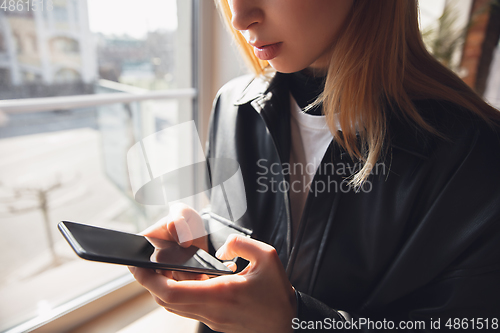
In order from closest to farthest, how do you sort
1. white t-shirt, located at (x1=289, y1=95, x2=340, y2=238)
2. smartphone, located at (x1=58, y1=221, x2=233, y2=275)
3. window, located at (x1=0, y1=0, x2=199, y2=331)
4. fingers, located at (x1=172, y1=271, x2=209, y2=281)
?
smartphone, located at (x1=58, y1=221, x2=233, y2=275)
fingers, located at (x1=172, y1=271, x2=209, y2=281)
white t-shirt, located at (x1=289, y1=95, x2=340, y2=238)
window, located at (x1=0, y1=0, x2=199, y2=331)

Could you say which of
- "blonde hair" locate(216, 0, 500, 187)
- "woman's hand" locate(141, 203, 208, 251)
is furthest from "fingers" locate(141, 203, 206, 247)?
"blonde hair" locate(216, 0, 500, 187)

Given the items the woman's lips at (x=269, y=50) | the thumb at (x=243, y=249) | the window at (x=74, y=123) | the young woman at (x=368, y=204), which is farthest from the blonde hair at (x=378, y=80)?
the window at (x=74, y=123)

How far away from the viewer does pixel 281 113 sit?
660 millimetres

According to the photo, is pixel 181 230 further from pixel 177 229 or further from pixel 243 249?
pixel 243 249

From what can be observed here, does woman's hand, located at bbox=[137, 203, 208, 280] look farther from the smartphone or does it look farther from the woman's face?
the woman's face

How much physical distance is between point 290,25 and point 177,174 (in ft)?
1.15

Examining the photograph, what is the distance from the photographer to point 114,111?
3.70 feet

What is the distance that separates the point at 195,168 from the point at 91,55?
0.67 metres

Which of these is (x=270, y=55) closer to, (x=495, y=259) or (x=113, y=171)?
(x=495, y=259)

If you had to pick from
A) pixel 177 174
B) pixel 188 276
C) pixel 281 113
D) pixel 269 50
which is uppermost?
pixel 269 50

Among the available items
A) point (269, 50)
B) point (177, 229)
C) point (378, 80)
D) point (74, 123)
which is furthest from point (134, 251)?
point (74, 123)

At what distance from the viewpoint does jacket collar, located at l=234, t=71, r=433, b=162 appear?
1.68 ft

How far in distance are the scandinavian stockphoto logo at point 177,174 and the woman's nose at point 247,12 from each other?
237 millimetres

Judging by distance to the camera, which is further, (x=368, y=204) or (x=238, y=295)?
(x=368, y=204)
